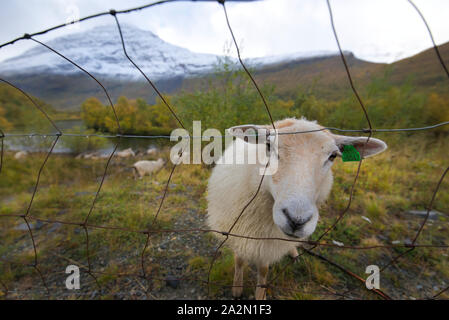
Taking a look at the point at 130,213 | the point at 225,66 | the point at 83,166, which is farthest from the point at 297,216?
the point at 83,166

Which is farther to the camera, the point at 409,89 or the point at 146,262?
the point at 409,89

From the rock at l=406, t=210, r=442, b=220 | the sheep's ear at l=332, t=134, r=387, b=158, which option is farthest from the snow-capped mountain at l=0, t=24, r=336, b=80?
the rock at l=406, t=210, r=442, b=220

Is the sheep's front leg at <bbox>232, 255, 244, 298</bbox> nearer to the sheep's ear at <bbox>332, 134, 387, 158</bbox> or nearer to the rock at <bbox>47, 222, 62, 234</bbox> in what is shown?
the sheep's ear at <bbox>332, 134, 387, 158</bbox>

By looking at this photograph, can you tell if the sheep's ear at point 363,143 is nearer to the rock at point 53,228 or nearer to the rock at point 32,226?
the rock at point 53,228

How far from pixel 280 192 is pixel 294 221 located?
8.5 inches

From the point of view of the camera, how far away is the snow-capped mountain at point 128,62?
6355 millimetres

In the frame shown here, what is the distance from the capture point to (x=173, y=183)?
16.3 ft

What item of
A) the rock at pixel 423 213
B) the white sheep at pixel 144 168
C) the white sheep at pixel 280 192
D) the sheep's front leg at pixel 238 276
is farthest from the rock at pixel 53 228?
the rock at pixel 423 213

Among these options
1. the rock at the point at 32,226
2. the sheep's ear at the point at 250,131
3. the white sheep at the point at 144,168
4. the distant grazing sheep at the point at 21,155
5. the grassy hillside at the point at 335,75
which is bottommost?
the rock at the point at 32,226

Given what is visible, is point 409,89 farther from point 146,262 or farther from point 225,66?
point 146,262

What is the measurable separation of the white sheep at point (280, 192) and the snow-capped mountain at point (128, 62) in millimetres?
4274

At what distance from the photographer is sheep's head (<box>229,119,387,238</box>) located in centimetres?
120

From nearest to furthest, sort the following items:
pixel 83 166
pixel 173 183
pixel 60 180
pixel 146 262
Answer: pixel 146 262 → pixel 173 183 → pixel 60 180 → pixel 83 166
